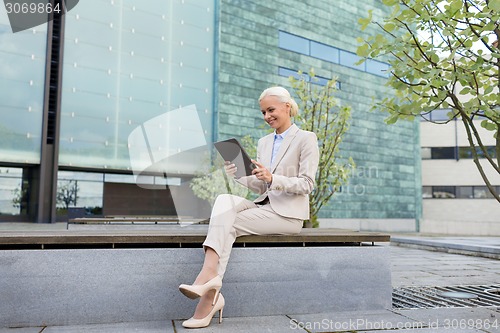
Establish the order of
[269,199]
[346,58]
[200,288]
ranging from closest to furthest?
[200,288] → [269,199] → [346,58]

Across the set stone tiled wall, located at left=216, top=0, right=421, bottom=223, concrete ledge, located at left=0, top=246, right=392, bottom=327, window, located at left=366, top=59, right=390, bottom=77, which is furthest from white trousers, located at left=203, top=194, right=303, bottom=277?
window, located at left=366, top=59, right=390, bottom=77

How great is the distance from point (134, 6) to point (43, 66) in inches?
223

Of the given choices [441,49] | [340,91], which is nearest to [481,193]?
[340,91]

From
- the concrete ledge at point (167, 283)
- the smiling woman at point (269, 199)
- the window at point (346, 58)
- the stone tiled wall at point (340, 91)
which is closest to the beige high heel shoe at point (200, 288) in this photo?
the smiling woman at point (269, 199)

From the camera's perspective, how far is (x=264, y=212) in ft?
12.9

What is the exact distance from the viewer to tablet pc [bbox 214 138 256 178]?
145 inches

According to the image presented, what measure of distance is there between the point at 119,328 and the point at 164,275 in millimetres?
566

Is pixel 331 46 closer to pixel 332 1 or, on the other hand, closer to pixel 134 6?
pixel 332 1

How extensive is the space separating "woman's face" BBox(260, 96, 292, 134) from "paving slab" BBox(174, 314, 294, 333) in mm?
1812

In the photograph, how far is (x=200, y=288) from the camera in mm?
3316

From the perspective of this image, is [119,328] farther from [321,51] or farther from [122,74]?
[321,51]

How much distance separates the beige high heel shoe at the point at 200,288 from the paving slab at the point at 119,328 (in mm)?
348

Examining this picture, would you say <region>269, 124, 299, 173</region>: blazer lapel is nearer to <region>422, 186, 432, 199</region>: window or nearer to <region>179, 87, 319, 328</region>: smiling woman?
<region>179, 87, 319, 328</region>: smiling woman

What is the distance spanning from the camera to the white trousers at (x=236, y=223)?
3553 millimetres
